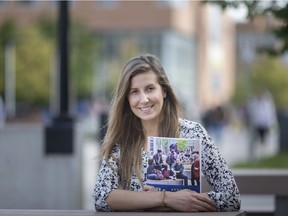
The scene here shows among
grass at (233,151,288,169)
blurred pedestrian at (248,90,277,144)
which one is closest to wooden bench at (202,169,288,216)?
grass at (233,151,288,169)

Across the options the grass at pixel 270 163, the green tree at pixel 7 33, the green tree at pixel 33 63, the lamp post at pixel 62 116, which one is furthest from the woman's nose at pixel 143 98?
the green tree at pixel 33 63

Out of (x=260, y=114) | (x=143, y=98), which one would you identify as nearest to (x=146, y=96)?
(x=143, y=98)

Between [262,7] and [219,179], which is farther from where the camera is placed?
[262,7]

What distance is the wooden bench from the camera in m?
6.70

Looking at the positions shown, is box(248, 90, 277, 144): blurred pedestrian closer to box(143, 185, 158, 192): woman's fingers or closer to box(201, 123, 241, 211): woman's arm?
box(201, 123, 241, 211): woman's arm

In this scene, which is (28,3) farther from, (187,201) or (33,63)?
(187,201)

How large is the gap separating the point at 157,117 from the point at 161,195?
465 millimetres

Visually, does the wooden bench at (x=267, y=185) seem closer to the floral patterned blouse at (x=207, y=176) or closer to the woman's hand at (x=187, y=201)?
the floral patterned blouse at (x=207, y=176)

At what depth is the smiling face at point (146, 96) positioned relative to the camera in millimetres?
4871

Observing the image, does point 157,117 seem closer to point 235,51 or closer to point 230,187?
point 230,187

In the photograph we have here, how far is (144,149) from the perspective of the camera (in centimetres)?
489

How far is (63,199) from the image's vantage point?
449 inches

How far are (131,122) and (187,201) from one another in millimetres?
579

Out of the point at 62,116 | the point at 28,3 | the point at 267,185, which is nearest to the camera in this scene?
the point at 267,185
